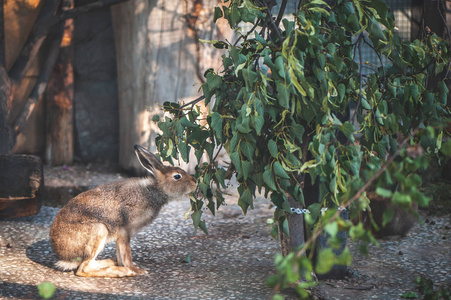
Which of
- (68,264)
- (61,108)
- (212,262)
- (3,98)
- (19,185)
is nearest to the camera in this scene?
(68,264)

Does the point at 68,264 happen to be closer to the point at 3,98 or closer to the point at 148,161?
the point at 148,161

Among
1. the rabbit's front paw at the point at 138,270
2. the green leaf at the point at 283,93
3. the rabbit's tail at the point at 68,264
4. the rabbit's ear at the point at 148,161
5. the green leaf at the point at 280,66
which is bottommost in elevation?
the rabbit's front paw at the point at 138,270

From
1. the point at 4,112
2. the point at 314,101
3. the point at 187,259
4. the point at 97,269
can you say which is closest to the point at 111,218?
the point at 97,269

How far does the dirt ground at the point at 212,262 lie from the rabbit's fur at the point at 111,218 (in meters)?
0.14

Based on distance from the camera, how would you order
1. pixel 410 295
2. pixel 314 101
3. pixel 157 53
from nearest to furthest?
1. pixel 314 101
2. pixel 410 295
3. pixel 157 53

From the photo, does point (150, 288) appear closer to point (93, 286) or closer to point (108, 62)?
point (93, 286)

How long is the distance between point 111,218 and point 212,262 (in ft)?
2.98

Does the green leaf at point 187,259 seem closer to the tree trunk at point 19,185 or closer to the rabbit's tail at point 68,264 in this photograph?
the rabbit's tail at point 68,264

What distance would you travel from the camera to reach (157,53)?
7.41 meters

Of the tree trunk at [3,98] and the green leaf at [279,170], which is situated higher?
the tree trunk at [3,98]

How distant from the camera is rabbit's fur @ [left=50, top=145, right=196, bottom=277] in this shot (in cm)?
455

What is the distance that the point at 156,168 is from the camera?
4859mm

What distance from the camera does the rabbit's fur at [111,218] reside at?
4.55 meters

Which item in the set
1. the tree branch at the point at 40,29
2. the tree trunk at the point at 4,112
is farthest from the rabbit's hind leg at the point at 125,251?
the tree branch at the point at 40,29
